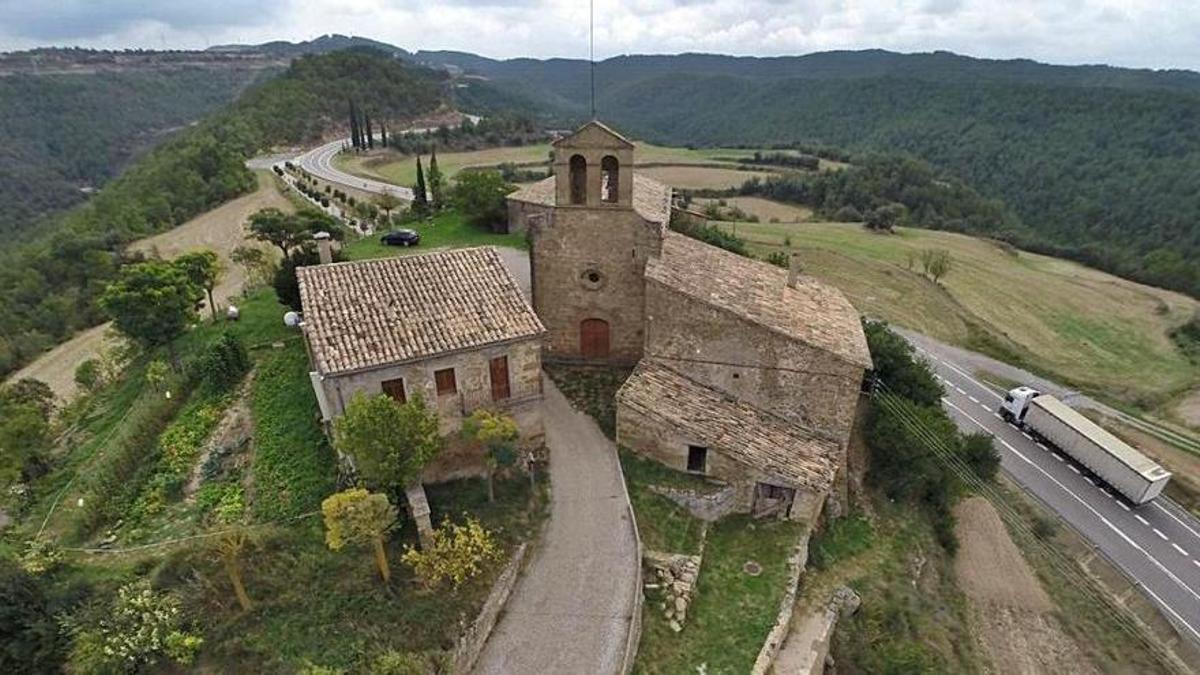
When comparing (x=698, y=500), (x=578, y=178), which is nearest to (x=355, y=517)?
(x=698, y=500)

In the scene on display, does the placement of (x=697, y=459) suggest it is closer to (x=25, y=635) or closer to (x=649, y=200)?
(x=649, y=200)

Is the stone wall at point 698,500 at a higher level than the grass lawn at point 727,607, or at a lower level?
higher

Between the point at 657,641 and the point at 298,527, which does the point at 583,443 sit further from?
the point at 298,527

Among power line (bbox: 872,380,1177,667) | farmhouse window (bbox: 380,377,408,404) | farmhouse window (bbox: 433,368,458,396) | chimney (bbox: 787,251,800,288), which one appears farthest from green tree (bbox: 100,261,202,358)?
power line (bbox: 872,380,1177,667)

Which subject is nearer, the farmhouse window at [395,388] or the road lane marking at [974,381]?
the farmhouse window at [395,388]

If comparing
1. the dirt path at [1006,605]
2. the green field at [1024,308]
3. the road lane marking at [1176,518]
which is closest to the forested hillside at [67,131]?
the green field at [1024,308]

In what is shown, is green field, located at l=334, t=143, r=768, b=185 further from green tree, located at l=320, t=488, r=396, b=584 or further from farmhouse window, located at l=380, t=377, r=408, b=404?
green tree, located at l=320, t=488, r=396, b=584

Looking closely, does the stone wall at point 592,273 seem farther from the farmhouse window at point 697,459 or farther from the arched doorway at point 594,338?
the farmhouse window at point 697,459
